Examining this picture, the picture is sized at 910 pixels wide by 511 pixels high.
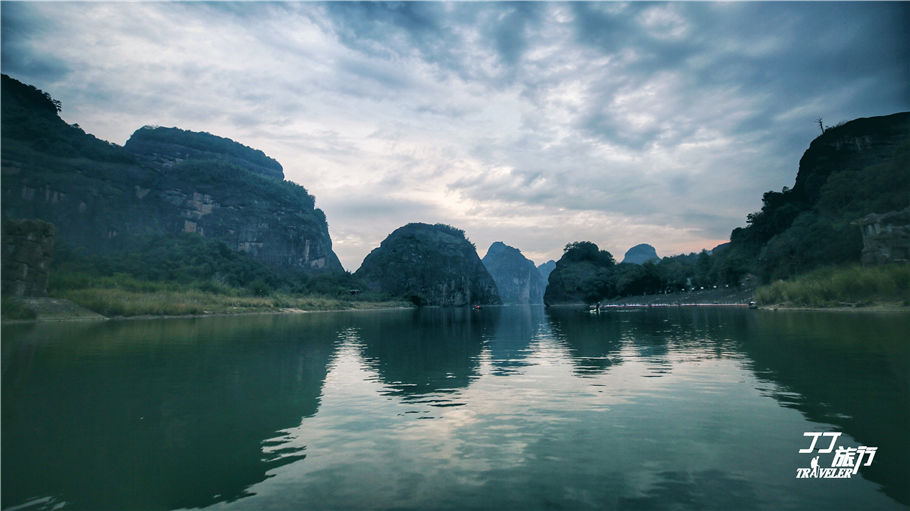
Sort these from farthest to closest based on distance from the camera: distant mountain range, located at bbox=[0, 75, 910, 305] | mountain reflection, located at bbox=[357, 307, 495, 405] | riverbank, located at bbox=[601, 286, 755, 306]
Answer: riverbank, located at bbox=[601, 286, 755, 306] → distant mountain range, located at bbox=[0, 75, 910, 305] → mountain reflection, located at bbox=[357, 307, 495, 405]

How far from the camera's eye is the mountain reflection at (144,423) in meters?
7.70

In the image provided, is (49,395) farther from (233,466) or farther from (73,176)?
(73,176)

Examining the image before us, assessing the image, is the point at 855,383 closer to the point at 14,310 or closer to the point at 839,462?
the point at 839,462

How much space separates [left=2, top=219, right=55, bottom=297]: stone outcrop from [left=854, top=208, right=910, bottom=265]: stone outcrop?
107690mm

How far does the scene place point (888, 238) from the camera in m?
53.3

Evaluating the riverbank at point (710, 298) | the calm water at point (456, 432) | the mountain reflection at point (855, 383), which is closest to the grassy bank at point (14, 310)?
the calm water at point (456, 432)

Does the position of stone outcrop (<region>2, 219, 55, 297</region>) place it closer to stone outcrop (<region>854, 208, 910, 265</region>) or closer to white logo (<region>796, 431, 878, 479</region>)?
white logo (<region>796, 431, 878, 479</region>)

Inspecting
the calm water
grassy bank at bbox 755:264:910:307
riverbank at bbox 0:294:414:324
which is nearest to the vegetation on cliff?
grassy bank at bbox 755:264:910:307

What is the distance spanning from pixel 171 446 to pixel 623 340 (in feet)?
95.4

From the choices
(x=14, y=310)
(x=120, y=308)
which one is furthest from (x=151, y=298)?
(x=14, y=310)

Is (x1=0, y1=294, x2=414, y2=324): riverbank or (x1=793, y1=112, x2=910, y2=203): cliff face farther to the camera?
(x1=793, y1=112, x2=910, y2=203): cliff face

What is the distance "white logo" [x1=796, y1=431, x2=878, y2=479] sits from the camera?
7703 millimetres

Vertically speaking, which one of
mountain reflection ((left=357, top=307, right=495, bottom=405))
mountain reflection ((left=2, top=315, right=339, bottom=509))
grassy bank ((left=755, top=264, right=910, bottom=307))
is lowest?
mountain reflection ((left=357, top=307, right=495, bottom=405))

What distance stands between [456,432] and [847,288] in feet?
209
